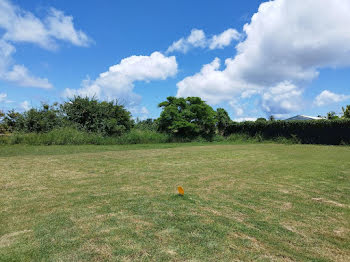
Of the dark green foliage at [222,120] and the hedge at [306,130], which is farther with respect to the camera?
the dark green foliage at [222,120]

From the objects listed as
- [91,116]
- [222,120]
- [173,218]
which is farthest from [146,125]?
[173,218]

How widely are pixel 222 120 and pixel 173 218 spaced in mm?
20131

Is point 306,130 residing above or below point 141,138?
above

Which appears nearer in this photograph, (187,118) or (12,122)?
(12,122)

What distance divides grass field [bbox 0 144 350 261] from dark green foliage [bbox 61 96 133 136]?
1224 centimetres

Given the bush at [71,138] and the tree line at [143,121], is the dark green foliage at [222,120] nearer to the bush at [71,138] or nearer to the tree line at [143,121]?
the tree line at [143,121]

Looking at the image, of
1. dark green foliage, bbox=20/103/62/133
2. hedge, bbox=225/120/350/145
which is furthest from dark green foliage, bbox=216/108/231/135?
dark green foliage, bbox=20/103/62/133

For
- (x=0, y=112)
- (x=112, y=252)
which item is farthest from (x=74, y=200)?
(x=0, y=112)

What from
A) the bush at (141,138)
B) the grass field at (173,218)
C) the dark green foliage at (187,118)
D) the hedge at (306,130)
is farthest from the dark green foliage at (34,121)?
the hedge at (306,130)

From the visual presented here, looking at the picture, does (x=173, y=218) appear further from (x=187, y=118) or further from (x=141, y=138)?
(x=187, y=118)

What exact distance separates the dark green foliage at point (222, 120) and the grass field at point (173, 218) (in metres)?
17.2

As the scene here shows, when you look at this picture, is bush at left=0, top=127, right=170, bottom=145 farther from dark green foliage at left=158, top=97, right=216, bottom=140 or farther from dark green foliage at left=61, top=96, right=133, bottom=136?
dark green foliage at left=158, top=97, right=216, bottom=140

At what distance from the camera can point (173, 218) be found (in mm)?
2955

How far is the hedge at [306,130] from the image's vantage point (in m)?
16.1
